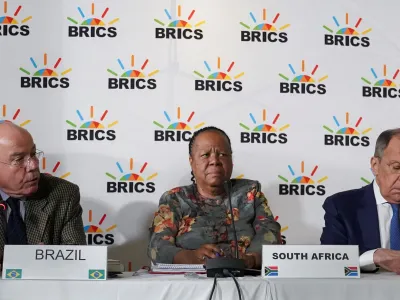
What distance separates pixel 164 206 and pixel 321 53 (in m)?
1.33

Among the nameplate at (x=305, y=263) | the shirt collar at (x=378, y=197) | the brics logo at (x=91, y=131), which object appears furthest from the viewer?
the brics logo at (x=91, y=131)

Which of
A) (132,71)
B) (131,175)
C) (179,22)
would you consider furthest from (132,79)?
(131,175)

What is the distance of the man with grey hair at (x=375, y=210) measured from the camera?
3021mm

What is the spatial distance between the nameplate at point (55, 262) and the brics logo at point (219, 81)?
176 centimetres

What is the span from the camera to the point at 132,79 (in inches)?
149

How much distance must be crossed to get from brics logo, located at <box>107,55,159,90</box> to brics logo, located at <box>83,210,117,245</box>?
0.71 metres

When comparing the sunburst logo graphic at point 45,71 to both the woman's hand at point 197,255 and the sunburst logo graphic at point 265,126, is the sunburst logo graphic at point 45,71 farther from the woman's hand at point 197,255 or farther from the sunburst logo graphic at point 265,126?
the woman's hand at point 197,255

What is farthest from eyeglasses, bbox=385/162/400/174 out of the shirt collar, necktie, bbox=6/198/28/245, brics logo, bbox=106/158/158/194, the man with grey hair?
necktie, bbox=6/198/28/245

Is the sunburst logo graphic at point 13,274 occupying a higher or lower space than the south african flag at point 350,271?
higher

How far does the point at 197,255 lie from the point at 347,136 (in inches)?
54.8

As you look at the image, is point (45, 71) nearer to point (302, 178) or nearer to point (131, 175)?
point (131, 175)

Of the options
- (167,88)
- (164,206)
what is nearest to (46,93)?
(167,88)

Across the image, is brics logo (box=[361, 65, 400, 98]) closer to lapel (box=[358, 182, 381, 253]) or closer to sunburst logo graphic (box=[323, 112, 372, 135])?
sunburst logo graphic (box=[323, 112, 372, 135])

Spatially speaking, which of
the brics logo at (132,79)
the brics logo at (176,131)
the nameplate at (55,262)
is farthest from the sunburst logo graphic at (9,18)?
the nameplate at (55,262)
